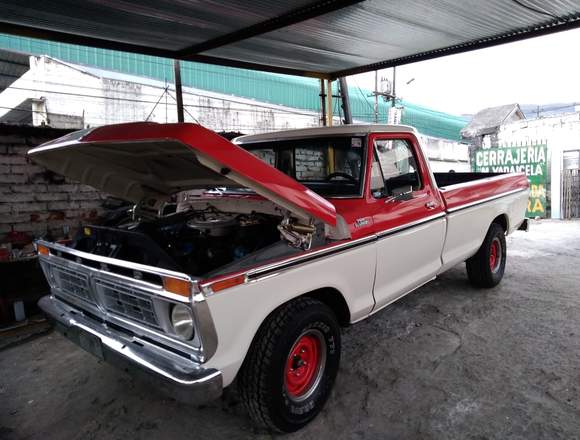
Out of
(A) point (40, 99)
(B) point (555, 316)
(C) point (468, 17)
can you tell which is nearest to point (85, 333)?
(B) point (555, 316)

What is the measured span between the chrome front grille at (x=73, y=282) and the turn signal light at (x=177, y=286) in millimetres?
879

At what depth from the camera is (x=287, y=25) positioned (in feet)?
15.3

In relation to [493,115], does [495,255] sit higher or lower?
lower

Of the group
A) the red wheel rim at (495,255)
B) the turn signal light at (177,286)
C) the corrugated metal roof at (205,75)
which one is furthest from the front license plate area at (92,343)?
the corrugated metal roof at (205,75)

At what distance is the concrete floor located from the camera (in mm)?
2605

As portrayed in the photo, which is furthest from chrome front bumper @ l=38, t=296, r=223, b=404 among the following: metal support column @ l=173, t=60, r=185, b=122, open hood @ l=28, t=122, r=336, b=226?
metal support column @ l=173, t=60, r=185, b=122

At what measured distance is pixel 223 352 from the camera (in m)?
2.12

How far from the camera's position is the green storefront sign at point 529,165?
39.7ft

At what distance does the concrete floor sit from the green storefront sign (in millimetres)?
8802

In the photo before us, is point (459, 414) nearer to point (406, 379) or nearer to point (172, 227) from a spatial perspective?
point (406, 379)

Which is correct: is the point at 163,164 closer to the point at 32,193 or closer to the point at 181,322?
the point at 181,322

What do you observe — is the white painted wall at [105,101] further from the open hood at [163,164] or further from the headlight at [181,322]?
the headlight at [181,322]

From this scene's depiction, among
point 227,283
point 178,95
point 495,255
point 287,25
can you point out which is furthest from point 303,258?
point 178,95

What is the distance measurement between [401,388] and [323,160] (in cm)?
191
